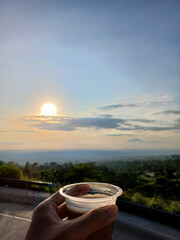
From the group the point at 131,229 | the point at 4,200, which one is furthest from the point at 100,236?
the point at 4,200

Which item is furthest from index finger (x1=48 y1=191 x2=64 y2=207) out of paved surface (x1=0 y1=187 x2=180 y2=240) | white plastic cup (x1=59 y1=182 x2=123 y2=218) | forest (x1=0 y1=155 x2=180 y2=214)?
forest (x1=0 y1=155 x2=180 y2=214)

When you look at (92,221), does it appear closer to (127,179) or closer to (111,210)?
(111,210)

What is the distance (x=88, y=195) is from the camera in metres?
1.43

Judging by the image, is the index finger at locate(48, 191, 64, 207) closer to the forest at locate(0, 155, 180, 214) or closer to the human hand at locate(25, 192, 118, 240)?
the human hand at locate(25, 192, 118, 240)

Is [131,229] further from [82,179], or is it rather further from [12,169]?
[12,169]

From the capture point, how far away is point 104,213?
108 centimetres

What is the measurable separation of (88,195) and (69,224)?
38cm

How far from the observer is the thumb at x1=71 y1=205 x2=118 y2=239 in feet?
3.38

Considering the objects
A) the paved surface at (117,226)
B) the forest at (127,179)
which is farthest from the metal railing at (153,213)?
the forest at (127,179)

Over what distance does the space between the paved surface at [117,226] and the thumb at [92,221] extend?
4.32 metres

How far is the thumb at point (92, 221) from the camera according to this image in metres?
1.03

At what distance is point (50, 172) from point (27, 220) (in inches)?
238

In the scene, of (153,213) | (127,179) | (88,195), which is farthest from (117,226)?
(127,179)

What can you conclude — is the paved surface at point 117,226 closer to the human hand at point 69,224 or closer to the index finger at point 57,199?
the index finger at point 57,199
